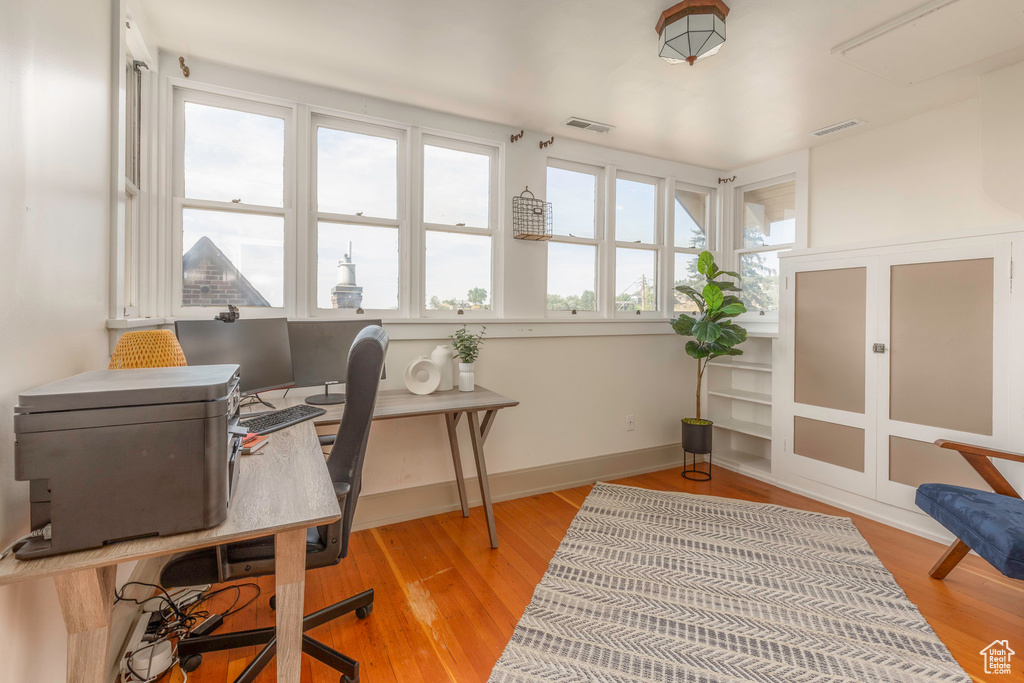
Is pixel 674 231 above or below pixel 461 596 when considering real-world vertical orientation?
above

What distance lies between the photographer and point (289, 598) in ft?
3.57

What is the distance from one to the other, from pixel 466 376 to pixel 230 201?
5.46 ft

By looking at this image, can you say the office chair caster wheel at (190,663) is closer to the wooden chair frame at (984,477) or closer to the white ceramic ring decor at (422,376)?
the white ceramic ring decor at (422,376)

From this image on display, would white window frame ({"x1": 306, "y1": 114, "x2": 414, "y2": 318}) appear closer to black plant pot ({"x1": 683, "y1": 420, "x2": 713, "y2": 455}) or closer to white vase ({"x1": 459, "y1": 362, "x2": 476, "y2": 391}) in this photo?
white vase ({"x1": 459, "y1": 362, "x2": 476, "y2": 391})

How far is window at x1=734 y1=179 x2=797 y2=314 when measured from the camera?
12.5 feet

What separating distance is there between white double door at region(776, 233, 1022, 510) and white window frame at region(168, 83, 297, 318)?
3477 mm

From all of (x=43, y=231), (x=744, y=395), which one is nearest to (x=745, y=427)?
(x=744, y=395)

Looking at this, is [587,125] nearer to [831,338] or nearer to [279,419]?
[831,338]

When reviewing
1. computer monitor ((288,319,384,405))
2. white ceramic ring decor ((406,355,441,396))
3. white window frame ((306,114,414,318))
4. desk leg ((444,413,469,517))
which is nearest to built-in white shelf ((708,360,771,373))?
desk leg ((444,413,469,517))

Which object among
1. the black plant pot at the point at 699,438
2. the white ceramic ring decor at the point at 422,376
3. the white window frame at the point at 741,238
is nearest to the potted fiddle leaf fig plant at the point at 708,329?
the black plant pot at the point at 699,438

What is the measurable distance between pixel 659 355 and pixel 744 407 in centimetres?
98

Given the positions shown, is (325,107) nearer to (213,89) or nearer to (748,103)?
(213,89)

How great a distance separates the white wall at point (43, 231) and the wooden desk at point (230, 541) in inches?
6.1

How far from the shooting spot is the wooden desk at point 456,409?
231 centimetres
